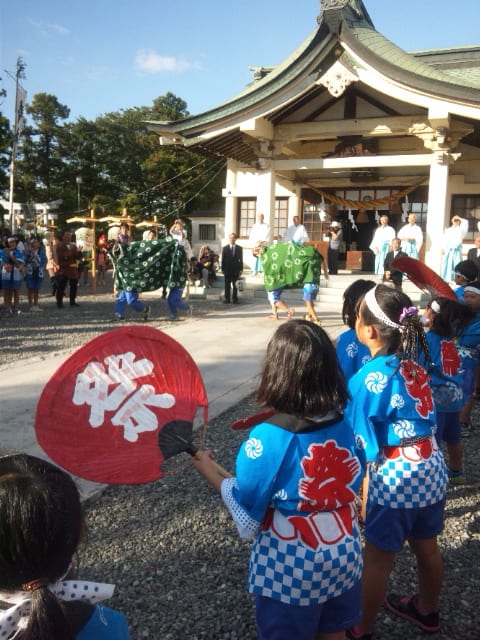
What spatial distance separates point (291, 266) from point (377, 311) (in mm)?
6613

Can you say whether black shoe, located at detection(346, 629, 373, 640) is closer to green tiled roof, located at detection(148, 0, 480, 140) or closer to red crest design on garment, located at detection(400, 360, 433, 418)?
red crest design on garment, located at detection(400, 360, 433, 418)

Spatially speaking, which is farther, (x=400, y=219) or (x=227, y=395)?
(x=400, y=219)

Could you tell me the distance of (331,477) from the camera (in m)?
1.49

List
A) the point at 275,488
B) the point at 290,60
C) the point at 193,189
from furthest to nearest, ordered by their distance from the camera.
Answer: the point at 193,189, the point at 290,60, the point at 275,488

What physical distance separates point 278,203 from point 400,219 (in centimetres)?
373

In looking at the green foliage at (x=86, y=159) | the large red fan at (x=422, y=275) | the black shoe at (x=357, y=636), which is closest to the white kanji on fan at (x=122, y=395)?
the black shoe at (x=357, y=636)

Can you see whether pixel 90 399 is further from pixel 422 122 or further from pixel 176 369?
pixel 422 122

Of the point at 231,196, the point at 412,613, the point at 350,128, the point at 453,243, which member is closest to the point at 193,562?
the point at 412,613

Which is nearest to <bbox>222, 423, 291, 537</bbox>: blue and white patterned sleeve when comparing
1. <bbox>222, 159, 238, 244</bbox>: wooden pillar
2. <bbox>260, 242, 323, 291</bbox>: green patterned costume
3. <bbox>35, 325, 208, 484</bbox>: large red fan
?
<bbox>35, 325, 208, 484</bbox>: large red fan

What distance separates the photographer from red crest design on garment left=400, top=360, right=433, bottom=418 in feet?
6.44

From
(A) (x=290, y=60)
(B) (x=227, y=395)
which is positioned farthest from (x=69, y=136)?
(B) (x=227, y=395)

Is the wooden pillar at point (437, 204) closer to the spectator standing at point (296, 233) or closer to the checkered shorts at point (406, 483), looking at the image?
the spectator standing at point (296, 233)

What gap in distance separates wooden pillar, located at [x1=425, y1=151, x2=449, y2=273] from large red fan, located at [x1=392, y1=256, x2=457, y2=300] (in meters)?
9.51

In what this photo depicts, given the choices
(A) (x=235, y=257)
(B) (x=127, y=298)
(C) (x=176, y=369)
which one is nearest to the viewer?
(C) (x=176, y=369)
